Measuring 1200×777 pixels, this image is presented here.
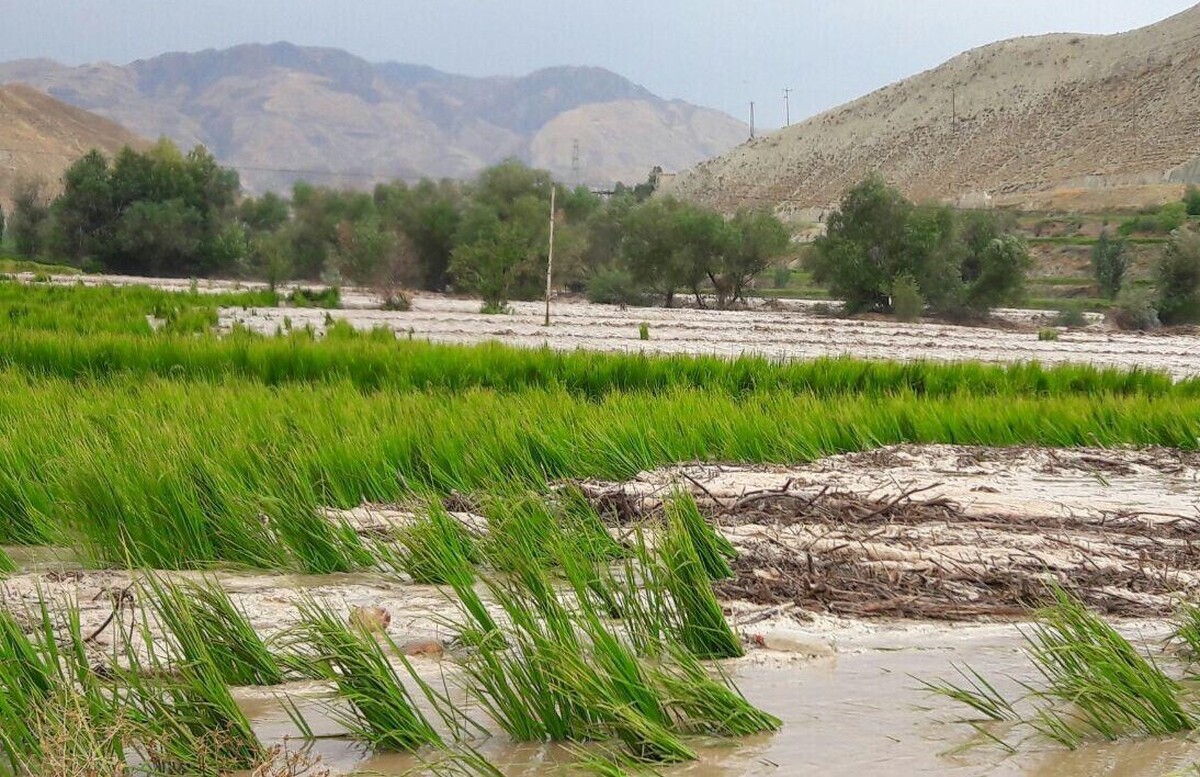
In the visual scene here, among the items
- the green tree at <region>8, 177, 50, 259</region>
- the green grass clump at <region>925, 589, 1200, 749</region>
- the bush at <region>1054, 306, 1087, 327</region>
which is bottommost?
the green grass clump at <region>925, 589, 1200, 749</region>

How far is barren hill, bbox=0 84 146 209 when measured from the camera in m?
110

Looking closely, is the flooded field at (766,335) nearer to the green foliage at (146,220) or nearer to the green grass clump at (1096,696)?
the green grass clump at (1096,696)

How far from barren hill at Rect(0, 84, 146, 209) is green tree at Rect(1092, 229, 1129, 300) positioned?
82.1m

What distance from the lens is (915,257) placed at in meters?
34.2

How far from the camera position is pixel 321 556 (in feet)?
20.2

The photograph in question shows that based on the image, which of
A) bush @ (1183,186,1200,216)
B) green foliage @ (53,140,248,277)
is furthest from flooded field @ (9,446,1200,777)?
green foliage @ (53,140,248,277)

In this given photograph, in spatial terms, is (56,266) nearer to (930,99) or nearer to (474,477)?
(474,477)

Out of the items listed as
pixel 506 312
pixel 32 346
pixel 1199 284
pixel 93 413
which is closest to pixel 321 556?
pixel 93 413

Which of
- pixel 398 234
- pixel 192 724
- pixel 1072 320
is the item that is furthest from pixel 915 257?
pixel 192 724

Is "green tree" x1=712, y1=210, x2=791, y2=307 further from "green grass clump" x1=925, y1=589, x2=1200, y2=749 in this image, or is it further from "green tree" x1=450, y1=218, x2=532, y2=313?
"green grass clump" x1=925, y1=589, x2=1200, y2=749

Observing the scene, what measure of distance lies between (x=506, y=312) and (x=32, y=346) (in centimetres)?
1783

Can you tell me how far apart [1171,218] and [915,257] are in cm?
1884

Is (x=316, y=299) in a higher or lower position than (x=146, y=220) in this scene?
lower

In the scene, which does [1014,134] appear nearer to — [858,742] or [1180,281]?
[1180,281]
